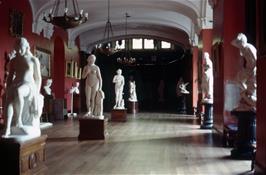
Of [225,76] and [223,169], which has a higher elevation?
[225,76]

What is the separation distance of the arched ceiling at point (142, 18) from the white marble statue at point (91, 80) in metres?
7.06

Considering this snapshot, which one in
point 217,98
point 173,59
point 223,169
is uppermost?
point 173,59

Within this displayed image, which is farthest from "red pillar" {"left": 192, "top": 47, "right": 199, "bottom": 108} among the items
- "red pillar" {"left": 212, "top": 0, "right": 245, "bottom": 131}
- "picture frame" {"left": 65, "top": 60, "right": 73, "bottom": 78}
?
"red pillar" {"left": 212, "top": 0, "right": 245, "bottom": 131}

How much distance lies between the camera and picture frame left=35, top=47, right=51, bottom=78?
747 inches

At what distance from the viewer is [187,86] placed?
27.5 m

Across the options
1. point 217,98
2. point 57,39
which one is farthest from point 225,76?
point 57,39

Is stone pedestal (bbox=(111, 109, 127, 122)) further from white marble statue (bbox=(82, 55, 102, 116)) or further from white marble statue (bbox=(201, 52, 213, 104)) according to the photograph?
white marble statue (bbox=(82, 55, 102, 116))

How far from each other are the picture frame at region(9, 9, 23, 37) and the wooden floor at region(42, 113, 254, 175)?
15.1 feet

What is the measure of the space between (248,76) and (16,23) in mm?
10049

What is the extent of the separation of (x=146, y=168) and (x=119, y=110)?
11.8 m

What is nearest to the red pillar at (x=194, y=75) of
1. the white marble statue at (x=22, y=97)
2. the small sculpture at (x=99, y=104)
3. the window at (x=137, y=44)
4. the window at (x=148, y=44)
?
the window at (x=148, y=44)

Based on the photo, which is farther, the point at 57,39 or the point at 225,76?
the point at 57,39

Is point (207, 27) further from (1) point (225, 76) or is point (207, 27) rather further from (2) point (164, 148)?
(2) point (164, 148)

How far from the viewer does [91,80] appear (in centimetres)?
1202
